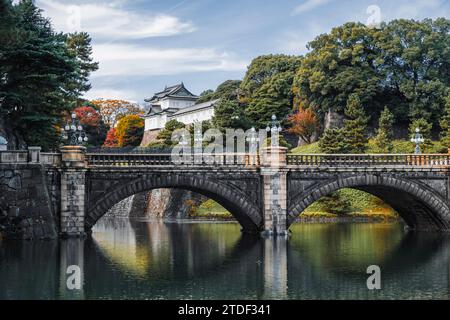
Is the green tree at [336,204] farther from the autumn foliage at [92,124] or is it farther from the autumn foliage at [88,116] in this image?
the autumn foliage at [88,116]

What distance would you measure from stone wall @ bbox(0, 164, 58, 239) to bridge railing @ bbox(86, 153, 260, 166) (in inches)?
147

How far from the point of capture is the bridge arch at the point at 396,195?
131 ft

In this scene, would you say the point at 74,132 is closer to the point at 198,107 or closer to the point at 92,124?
the point at 92,124

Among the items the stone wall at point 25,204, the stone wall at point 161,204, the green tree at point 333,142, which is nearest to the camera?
the stone wall at point 25,204

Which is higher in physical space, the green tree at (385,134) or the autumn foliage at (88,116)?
the autumn foliage at (88,116)

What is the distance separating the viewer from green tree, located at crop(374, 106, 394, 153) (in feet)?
211

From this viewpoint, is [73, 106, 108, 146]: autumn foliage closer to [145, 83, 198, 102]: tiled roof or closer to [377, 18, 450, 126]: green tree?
[145, 83, 198, 102]: tiled roof

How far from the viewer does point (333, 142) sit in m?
62.4

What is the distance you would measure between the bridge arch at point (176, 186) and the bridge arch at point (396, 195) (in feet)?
8.53

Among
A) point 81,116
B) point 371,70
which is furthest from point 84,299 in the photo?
point 81,116

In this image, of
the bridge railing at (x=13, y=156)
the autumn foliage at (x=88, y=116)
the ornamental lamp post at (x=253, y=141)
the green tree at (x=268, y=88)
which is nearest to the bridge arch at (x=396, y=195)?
the ornamental lamp post at (x=253, y=141)

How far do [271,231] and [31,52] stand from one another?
1823 centimetres

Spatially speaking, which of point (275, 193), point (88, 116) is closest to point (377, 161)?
point (275, 193)

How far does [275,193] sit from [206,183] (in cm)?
435
